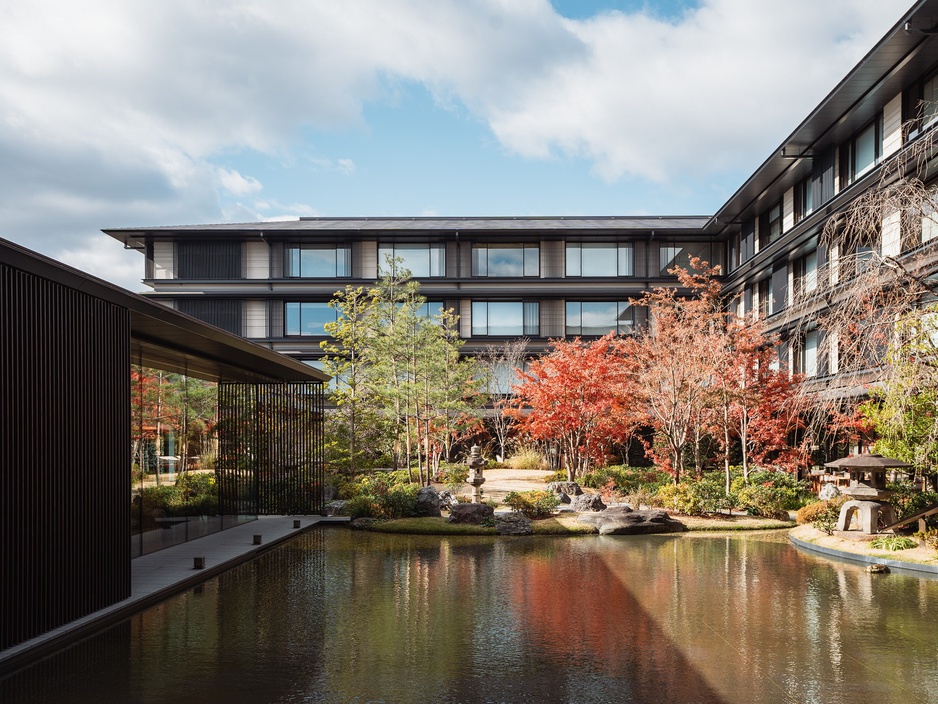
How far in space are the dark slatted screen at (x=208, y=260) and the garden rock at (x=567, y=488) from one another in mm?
23185

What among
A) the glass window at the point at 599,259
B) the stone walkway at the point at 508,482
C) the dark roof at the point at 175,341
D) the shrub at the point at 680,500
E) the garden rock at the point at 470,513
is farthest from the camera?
the glass window at the point at 599,259

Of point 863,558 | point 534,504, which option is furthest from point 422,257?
point 863,558

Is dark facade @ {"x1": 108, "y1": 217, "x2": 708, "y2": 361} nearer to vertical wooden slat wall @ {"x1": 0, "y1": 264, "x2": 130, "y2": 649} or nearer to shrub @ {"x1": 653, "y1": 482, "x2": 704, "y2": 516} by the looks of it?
shrub @ {"x1": 653, "y1": 482, "x2": 704, "y2": 516}

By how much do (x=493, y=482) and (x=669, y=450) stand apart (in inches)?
273

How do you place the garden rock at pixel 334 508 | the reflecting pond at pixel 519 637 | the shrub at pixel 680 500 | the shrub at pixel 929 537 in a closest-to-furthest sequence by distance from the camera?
1. the reflecting pond at pixel 519 637
2. the shrub at pixel 929 537
3. the shrub at pixel 680 500
4. the garden rock at pixel 334 508

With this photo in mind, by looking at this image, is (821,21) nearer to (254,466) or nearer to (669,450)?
(669,450)

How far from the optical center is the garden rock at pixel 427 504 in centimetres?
1930

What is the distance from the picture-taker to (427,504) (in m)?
19.4

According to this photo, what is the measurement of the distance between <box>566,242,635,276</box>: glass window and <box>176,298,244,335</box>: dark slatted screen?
1776 cm

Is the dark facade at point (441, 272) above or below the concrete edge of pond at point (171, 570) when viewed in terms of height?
above

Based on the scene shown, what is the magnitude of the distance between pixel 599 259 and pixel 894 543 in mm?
27094

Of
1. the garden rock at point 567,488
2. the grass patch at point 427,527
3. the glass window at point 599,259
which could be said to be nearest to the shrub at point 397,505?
the grass patch at point 427,527

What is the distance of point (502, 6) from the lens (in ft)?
45.7

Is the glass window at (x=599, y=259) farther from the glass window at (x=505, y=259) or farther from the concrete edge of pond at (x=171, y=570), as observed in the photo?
the concrete edge of pond at (x=171, y=570)
